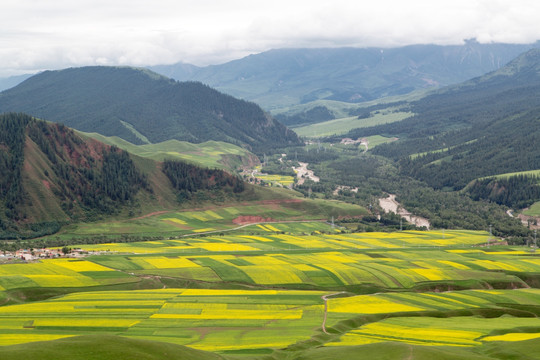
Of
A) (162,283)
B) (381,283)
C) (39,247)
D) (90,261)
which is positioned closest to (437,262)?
(381,283)

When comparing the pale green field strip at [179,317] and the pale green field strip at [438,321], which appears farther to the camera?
the pale green field strip at [438,321]

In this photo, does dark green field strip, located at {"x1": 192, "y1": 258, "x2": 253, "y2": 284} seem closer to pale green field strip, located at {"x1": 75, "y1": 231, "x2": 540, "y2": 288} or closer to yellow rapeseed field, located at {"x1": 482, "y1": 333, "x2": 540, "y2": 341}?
pale green field strip, located at {"x1": 75, "y1": 231, "x2": 540, "y2": 288}

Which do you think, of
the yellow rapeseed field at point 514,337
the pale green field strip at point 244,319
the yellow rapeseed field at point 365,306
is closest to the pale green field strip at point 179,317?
the pale green field strip at point 244,319

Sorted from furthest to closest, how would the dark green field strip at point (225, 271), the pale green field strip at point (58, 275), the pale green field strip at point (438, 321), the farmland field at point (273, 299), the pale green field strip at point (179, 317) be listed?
the dark green field strip at point (225, 271) → the pale green field strip at point (58, 275) → the pale green field strip at point (438, 321) → the farmland field at point (273, 299) → the pale green field strip at point (179, 317)

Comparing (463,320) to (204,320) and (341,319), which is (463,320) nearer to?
(341,319)

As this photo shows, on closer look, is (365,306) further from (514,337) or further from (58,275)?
(58,275)

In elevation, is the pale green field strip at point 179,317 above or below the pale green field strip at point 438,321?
above

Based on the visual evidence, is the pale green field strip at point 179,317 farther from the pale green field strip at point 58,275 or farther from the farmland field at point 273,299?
the pale green field strip at point 58,275

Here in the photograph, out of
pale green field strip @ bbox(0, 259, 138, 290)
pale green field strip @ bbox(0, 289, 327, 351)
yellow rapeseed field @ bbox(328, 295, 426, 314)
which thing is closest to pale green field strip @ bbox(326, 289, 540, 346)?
yellow rapeseed field @ bbox(328, 295, 426, 314)

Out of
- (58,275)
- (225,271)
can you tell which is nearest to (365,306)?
(225,271)
